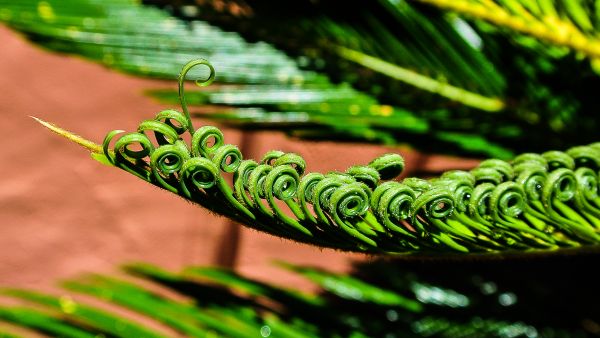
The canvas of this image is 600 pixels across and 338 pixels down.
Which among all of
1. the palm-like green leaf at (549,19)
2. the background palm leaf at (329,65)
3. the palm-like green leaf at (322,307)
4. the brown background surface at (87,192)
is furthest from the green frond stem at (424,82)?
the brown background surface at (87,192)

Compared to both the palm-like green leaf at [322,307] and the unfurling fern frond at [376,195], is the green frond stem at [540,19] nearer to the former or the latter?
the unfurling fern frond at [376,195]

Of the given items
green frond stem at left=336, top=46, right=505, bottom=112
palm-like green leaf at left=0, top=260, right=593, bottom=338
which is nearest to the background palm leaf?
green frond stem at left=336, top=46, right=505, bottom=112

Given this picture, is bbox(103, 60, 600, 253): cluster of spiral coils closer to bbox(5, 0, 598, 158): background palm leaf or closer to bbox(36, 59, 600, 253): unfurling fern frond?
bbox(36, 59, 600, 253): unfurling fern frond

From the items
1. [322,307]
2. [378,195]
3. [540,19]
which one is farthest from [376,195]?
[322,307]

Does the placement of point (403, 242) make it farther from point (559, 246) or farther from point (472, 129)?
point (472, 129)

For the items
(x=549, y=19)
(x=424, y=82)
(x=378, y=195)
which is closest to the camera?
(x=378, y=195)

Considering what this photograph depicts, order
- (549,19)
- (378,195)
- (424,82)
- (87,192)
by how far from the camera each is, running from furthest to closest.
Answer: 1. (87,192)
2. (424,82)
3. (549,19)
4. (378,195)

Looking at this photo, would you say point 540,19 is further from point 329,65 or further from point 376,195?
point 376,195

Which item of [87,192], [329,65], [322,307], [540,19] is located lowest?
[322,307]
